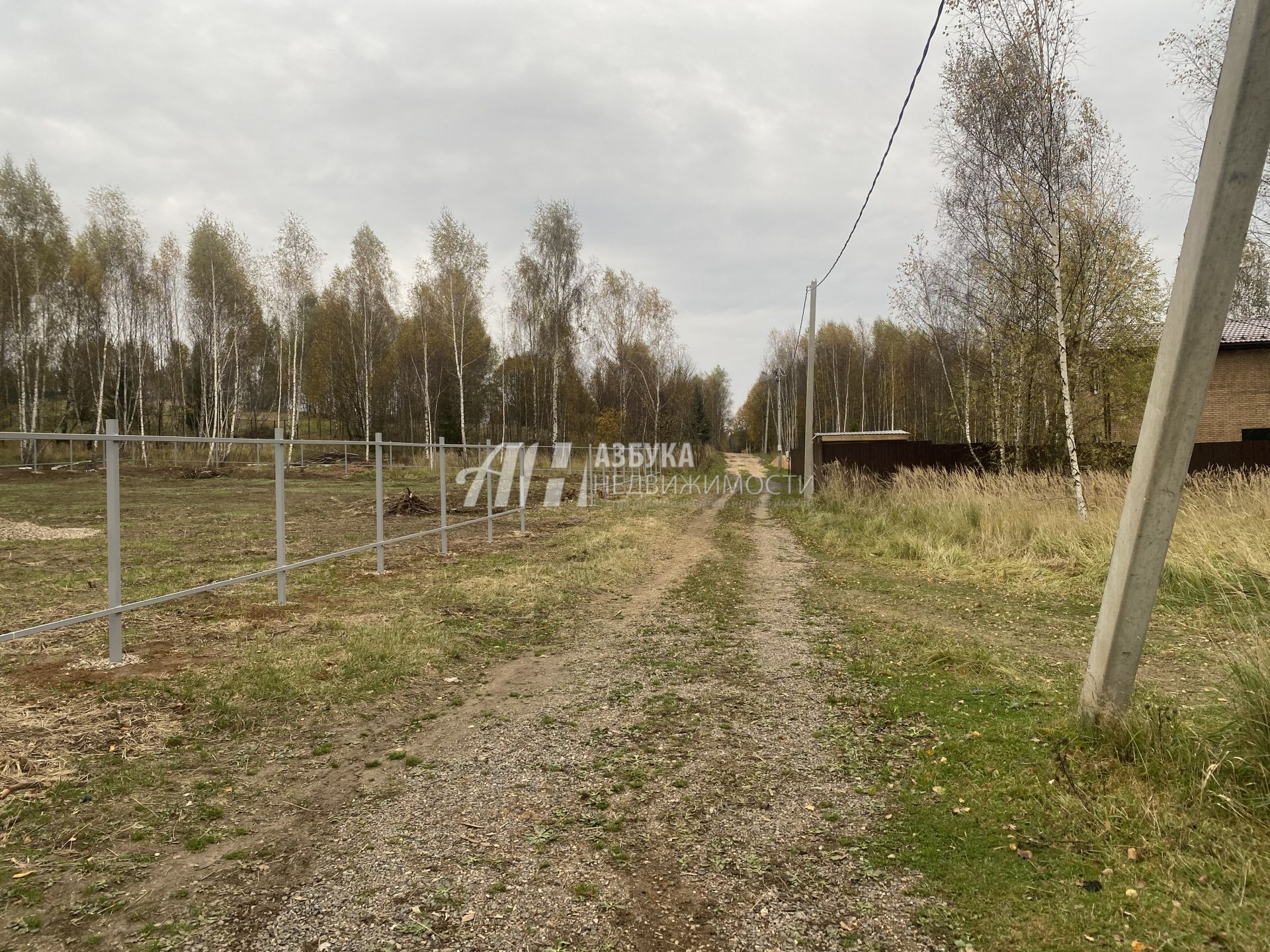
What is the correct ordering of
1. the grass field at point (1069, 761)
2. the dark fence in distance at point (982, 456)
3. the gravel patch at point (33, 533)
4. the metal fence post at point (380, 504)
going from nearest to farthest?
the grass field at point (1069, 761)
the metal fence post at point (380, 504)
the gravel patch at point (33, 533)
the dark fence in distance at point (982, 456)

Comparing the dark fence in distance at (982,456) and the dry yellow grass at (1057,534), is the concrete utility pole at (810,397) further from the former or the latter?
the dry yellow grass at (1057,534)

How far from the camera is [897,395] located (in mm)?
49281

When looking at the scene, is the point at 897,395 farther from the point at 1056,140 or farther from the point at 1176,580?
the point at 1176,580

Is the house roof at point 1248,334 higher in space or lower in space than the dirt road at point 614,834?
higher

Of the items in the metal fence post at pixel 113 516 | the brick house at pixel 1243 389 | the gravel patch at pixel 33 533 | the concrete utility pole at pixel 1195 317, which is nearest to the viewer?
the concrete utility pole at pixel 1195 317

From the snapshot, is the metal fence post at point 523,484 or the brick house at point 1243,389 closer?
the metal fence post at point 523,484

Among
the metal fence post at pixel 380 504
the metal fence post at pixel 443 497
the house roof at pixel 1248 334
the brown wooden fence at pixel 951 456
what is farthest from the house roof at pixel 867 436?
the metal fence post at pixel 380 504

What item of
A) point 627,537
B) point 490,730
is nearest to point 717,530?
point 627,537

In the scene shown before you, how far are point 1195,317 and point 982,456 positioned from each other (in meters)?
17.0

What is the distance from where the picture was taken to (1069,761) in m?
2.92

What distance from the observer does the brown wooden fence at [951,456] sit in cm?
1489

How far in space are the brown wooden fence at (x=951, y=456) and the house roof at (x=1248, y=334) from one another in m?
3.32

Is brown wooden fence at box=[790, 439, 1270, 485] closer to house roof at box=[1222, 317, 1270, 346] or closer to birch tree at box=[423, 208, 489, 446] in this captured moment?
house roof at box=[1222, 317, 1270, 346]

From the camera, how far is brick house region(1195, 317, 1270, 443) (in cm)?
1958
